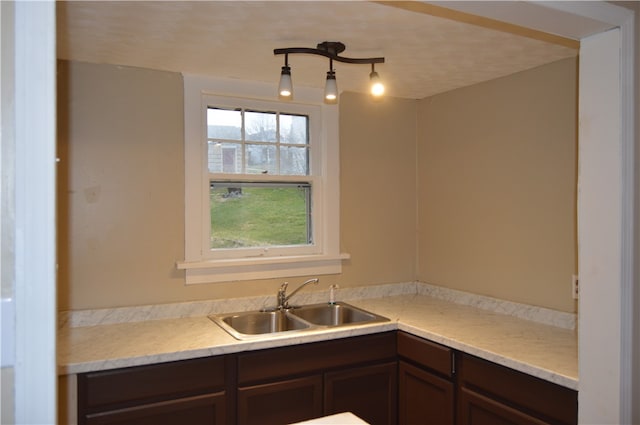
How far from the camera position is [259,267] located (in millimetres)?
2939

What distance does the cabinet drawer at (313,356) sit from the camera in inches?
90.3

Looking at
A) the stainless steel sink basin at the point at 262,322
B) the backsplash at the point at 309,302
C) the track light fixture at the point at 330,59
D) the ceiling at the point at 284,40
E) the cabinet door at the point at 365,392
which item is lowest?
the cabinet door at the point at 365,392

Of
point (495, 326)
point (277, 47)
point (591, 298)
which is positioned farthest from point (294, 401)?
point (277, 47)

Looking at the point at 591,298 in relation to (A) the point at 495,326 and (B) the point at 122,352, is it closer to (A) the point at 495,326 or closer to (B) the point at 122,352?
(A) the point at 495,326

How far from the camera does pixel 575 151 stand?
8.09ft

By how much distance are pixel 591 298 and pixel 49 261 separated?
59.5 inches

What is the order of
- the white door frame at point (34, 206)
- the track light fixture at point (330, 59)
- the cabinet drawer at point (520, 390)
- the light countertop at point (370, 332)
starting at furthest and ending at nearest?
the track light fixture at point (330, 59)
the light countertop at point (370, 332)
the cabinet drawer at point (520, 390)
the white door frame at point (34, 206)

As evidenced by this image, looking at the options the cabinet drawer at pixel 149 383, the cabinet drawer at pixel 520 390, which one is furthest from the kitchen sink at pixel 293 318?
the cabinet drawer at pixel 520 390

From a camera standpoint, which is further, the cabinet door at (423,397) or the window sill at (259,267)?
the window sill at (259,267)

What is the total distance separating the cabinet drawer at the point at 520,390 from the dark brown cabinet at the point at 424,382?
0.10 meters

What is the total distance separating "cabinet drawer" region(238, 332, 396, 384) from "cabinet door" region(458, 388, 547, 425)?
0.48 m

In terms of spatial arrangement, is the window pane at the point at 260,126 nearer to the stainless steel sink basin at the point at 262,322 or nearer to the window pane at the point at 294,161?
the window pane at the point at 294,161

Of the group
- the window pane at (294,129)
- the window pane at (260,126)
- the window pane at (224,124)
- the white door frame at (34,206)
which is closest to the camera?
the white door frame at (34,206)

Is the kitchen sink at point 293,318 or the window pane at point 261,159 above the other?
the window pane at point 261,159
